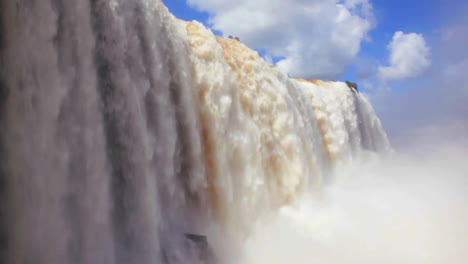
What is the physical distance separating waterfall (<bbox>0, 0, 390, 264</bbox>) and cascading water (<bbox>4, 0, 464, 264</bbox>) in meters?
0.01

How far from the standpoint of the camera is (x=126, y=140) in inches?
158

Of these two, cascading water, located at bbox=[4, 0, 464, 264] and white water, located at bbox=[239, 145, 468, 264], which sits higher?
cascading water, located at bbox=[4, 0, 464, 264]

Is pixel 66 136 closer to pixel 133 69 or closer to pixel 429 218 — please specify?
pixel 133 69

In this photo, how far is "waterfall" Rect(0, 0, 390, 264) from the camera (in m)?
2.86

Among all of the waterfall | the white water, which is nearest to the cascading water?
the waterfall

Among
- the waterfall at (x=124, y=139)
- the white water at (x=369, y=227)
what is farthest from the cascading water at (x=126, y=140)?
the white water at (x=369, y=227)

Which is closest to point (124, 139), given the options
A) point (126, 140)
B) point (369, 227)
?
point (126, 140)

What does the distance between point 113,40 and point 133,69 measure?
406 millimetres

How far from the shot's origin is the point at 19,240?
275 cm

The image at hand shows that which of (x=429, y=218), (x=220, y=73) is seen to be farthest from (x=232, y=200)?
(x=429, y=218)

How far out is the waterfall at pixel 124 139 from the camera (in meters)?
2.86

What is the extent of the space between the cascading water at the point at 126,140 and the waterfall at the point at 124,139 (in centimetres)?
1

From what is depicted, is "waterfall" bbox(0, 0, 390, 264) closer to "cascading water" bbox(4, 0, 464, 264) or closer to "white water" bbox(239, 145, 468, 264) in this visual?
"cascading water" bbox(4, 0, 464, 264)

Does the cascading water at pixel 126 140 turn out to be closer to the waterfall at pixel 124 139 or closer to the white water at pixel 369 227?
the waterfall at pixel 124 139
